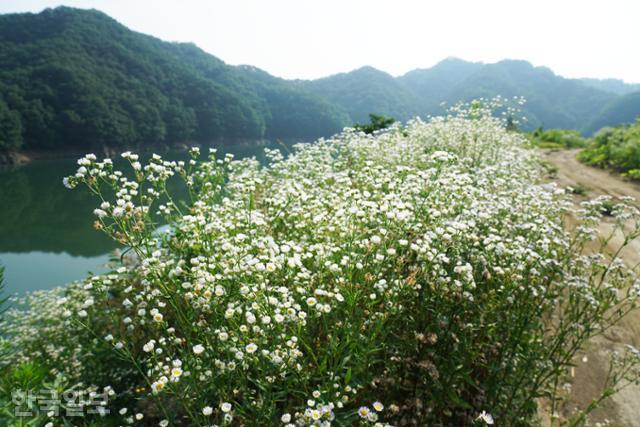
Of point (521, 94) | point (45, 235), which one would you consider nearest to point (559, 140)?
point (45, 235)

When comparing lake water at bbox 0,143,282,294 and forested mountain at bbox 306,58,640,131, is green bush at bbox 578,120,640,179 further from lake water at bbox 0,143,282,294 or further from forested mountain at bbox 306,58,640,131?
forested mountain at bbox 306,58,640,131

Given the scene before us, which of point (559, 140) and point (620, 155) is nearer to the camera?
point (620, 155)

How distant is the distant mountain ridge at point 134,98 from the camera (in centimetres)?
4803

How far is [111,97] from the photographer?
191 feet

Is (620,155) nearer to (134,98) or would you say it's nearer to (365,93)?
(134,98)

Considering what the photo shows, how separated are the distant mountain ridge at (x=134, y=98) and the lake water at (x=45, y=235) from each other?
45.3 feet

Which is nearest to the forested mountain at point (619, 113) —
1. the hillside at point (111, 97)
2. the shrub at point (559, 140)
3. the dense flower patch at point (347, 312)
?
the hillside at point (111, 97)

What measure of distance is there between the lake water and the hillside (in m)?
14.2

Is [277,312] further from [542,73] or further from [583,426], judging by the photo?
[542,73]

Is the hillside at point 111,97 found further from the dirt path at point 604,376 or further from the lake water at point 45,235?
the dirt path at point 604,376

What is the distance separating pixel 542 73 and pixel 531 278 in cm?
21451

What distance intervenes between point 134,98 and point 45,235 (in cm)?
4887

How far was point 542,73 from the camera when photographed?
178 meters

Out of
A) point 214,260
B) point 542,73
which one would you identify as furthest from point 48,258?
point 542,73
